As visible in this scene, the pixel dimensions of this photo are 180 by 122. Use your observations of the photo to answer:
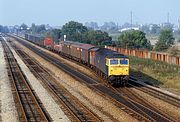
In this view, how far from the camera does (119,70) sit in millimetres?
32594

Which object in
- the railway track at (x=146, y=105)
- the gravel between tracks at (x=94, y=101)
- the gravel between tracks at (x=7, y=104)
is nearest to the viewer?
the railway track at (x=146, y=105)

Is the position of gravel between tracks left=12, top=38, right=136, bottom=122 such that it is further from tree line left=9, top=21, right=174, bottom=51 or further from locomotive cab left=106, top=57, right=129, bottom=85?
tree line left=9, top=21, right=174, bottom=51

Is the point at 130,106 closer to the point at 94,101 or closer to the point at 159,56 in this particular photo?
the point at 94,101

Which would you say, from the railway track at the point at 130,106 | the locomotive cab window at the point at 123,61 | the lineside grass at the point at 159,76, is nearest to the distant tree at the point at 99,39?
the lineside grass at the point at 159,76

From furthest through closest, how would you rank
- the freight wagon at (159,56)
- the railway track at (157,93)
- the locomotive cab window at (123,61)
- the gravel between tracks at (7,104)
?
the freight wagon at (159,56)
the locomotive cab window at (123,61)
the railway track at (157,93)
the gravel between tracks at (7,104)

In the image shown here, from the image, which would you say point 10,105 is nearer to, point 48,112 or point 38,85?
point 48,112

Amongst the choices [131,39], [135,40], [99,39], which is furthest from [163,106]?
[99,39]

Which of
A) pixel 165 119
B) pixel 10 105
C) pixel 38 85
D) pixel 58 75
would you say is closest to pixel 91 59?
pixel 58 75

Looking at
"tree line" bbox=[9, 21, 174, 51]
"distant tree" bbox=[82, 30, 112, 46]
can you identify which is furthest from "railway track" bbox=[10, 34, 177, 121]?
"distant tree" bbox=[82, 30, 112, 46]

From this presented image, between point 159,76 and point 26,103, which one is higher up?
point 26,103

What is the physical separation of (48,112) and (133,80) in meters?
16.5

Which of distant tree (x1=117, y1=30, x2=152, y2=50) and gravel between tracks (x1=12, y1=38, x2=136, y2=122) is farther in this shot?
distant tree (x1=117, y1=30, x2=152, y2=50)

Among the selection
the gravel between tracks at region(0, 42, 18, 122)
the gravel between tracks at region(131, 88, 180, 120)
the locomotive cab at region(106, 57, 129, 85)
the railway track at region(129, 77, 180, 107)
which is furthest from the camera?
the locomotive cab at region(106, 57, 129, 85)

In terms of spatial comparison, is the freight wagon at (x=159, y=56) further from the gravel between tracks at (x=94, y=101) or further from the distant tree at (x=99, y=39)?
the distant tree at (x=99, y=39)
